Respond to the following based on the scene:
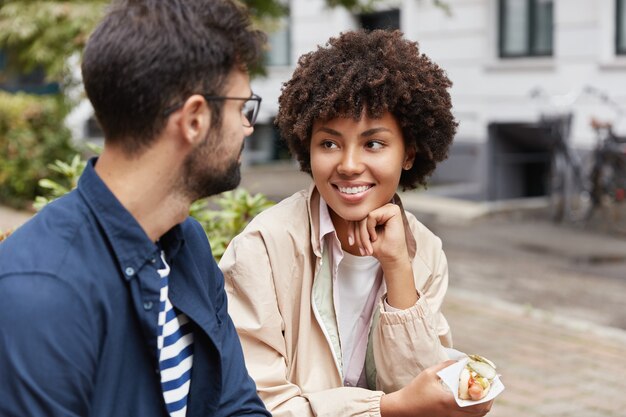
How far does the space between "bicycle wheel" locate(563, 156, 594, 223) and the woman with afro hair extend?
8.97m

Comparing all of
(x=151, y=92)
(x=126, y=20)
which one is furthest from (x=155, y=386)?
(x=126, y=20)

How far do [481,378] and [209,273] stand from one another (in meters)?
0.80

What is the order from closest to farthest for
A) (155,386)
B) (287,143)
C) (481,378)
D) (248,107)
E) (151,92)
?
1. (151,92)
2. (155,386)
3. (248,107)
4. (481,378)
5. (287,143)

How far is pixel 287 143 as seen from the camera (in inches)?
113

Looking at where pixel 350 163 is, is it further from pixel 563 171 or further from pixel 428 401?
pixel 563 171

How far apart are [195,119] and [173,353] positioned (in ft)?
1.66

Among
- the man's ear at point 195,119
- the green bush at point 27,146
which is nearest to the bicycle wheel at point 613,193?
the green bush at point 27,146

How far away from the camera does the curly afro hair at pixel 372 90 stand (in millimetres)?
2547

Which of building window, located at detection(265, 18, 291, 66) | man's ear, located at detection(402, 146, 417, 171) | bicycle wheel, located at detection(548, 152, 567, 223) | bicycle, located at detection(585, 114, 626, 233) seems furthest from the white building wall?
man's ear, located at detection(402, 146, 417, 171)

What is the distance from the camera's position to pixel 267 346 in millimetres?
2502

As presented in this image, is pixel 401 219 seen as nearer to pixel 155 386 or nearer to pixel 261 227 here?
pixel 261 227

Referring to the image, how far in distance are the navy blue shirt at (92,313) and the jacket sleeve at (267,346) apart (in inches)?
16.3

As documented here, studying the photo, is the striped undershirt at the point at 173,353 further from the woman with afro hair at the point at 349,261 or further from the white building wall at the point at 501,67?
the white building wall at the point at 501,67

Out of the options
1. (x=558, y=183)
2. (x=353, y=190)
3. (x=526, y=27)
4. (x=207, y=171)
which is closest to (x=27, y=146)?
(x=558, y=183)
